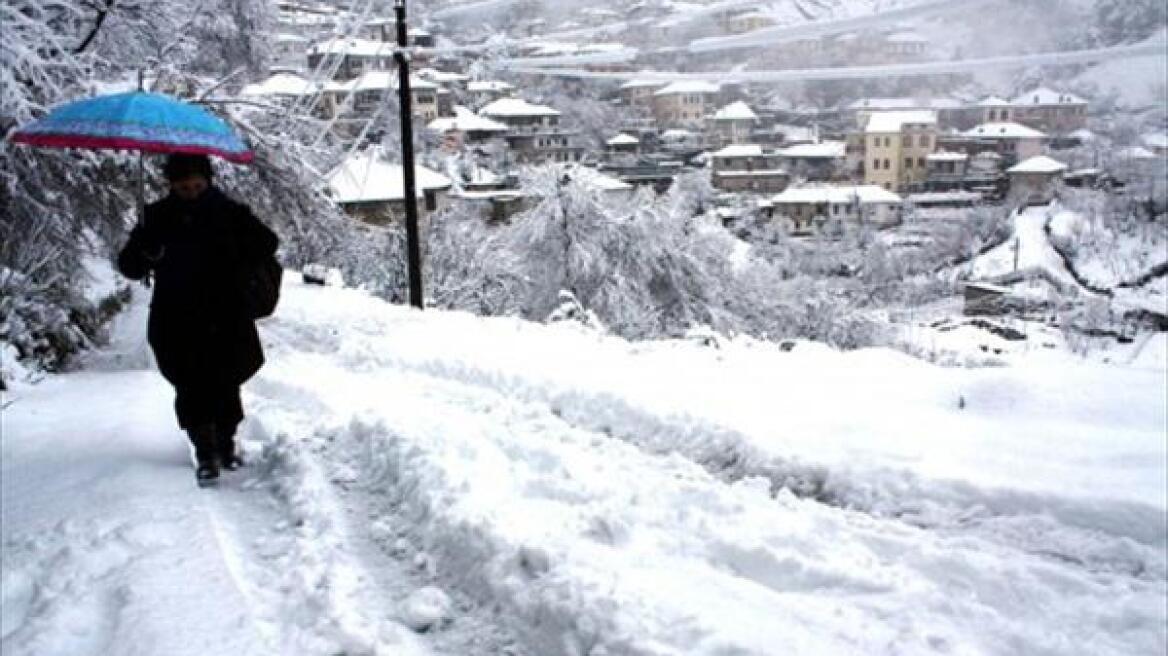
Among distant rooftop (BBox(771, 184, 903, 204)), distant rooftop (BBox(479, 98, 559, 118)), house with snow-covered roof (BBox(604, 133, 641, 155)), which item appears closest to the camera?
distant rooftop (BBox(771, 184, 903, 204))

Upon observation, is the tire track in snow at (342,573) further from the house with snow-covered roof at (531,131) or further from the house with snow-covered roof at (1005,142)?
the house with snow-covered roof at (531,131)

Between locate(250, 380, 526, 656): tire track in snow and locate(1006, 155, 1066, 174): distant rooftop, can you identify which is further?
locate(1006, 155, 1066, 174): distant rooftop

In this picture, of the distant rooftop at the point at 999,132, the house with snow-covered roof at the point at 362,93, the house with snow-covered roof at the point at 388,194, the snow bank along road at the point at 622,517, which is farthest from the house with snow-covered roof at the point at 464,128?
the snow bank along road at the point at 622,517

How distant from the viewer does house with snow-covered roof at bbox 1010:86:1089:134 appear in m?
5.47

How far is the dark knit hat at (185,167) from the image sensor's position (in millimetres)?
4273

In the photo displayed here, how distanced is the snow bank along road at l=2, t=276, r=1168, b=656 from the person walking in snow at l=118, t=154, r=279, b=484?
1.47ft

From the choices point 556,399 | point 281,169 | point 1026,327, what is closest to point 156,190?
point 281,169

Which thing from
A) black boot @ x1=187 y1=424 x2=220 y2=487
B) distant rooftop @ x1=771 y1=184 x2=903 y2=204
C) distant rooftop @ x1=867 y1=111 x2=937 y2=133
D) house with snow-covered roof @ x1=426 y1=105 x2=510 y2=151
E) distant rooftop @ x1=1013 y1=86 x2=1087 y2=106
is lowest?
black boot @ x1=187 y1=424 x2=220 y2=487

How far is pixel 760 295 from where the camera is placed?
24.8 m

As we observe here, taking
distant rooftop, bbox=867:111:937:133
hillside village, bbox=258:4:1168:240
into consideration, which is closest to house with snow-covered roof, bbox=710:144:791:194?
hillside village, bbox=258:4:1168:240

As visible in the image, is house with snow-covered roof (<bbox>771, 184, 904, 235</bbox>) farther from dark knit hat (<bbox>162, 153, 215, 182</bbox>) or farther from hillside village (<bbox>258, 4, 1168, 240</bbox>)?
dark knit hat (<bbox>162, 153, 215, 182</bbox>)

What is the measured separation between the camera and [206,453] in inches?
175

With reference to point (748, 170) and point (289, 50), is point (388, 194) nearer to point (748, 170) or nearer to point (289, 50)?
point (289, 50)

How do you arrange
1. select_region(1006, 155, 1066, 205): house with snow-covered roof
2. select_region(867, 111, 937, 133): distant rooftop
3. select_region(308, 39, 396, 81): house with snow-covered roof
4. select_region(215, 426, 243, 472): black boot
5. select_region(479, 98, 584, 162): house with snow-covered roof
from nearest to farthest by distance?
1. select_region(215, 426, 243, 472): black boot
2. select_region(308, 39, 396, 81): house with snow-covered roof
3. select_region(1006, 155, 1066, 205): house with snow-covered roof
4. select_region(867, 111, 937, 133): distant rooftop
5. select_region(479, 98, 584, 162): house with snow-covered roof
